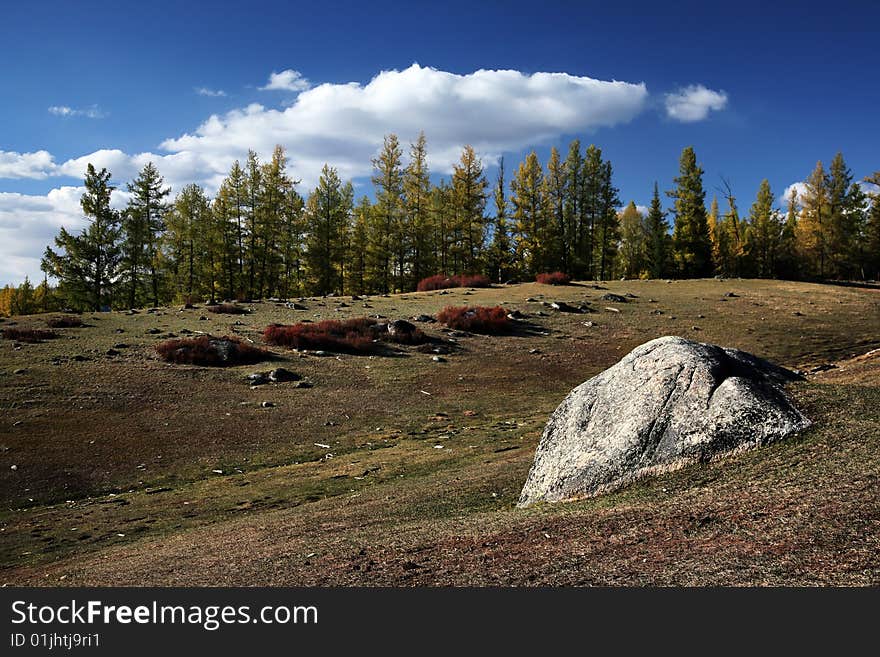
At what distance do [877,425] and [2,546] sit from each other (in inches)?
574

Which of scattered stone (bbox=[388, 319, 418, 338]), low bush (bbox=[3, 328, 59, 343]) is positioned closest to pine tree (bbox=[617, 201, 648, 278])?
scattered stone (bbox=[388, 319, 418, 338])

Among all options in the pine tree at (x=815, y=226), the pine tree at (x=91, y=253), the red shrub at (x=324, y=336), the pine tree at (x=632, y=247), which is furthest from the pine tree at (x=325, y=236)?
the pine tree at (x=815, y=226)

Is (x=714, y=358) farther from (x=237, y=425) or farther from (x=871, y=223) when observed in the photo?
(x=871, y=223)

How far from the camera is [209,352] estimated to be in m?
26.0

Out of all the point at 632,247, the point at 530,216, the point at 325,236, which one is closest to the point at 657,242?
the point at 530,216

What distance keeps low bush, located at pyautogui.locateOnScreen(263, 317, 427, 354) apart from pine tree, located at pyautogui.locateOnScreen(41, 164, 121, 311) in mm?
33003

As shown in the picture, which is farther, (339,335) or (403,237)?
(403,237)

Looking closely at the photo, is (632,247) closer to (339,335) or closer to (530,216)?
(530,216)

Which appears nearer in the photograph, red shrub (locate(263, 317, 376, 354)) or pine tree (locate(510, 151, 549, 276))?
red shrub (locate(263, 317, 376, 354))

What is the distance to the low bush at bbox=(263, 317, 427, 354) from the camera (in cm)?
2930

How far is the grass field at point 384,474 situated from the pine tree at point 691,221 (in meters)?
35.5

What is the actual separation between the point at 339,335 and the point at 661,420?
23763 mm

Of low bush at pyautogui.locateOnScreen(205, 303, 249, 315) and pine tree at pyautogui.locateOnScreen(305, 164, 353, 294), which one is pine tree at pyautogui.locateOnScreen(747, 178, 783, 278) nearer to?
pine tree at pyautogui.locateOnScreen(305, 164, 353, 294)

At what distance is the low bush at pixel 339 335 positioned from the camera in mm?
29297
